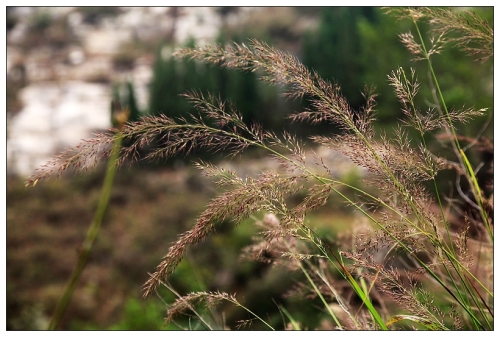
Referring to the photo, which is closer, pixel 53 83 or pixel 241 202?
pixel 241 202

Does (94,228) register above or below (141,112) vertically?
above

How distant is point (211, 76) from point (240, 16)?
3.30 m

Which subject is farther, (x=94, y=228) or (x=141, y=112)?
(x=141, y=112)

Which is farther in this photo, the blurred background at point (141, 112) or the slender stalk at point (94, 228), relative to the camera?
the blurred background at point (141, 112)

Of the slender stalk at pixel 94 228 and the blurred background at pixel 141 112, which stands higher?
the slender stalk at pixel 94 228

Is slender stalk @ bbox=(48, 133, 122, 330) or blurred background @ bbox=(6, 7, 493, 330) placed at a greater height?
slender stalk @ bbox=(48, 133, 122, 330)

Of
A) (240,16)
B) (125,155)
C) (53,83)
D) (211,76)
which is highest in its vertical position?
(125,155)

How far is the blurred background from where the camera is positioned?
9.06 meters

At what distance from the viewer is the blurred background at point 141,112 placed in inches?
357

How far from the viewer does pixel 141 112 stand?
8.80m

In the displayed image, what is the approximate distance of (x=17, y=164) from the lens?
543 inches

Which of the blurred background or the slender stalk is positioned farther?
the blurred background

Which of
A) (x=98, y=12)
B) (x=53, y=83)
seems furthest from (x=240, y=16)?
(x=53, y=83)
